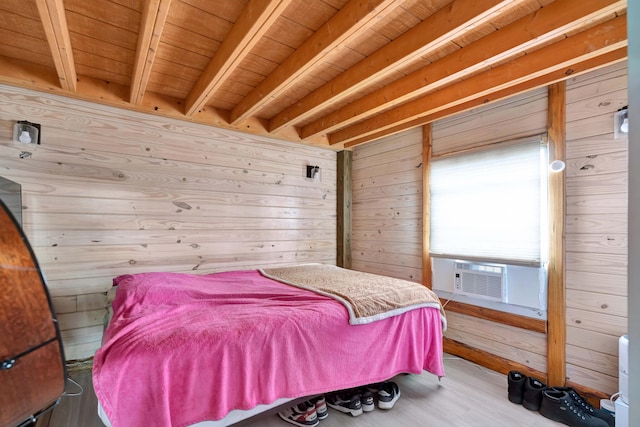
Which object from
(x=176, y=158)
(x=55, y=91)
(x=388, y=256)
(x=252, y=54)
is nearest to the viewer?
(x=252, y=54)

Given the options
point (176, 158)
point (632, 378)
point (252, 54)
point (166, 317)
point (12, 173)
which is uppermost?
point (252, 54)

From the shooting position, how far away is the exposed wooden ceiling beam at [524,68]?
5.44 feet

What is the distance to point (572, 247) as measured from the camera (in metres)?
2.12

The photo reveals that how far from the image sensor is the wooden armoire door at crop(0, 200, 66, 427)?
0.48 m

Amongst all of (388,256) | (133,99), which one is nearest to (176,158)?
(133,99)

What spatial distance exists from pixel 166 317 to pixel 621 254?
9.20ft

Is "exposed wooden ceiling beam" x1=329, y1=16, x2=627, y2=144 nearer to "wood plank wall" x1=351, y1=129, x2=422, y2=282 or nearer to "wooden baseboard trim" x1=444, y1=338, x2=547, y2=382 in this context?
"wood plank wall" x1=351, y1=129, x2=422, y2=282

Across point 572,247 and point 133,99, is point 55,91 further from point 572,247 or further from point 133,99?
point 572,247

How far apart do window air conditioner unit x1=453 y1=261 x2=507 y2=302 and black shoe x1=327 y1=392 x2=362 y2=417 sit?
4.46 ft

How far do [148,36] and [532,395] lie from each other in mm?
3206

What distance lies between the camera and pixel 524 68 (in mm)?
1994

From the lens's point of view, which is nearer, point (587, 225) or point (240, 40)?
point (240, 40)

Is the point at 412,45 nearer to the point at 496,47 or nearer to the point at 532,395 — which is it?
the point at 496,47

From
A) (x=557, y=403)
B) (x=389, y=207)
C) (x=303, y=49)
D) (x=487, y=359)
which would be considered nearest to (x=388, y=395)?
(x=557, y=403)
